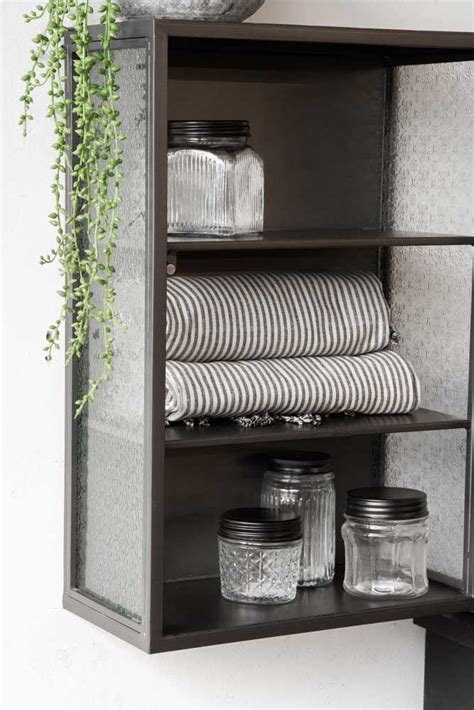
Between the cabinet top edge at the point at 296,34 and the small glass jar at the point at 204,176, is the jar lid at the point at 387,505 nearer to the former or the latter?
the small glass jar at the point at 204,176

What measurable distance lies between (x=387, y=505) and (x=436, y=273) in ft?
1.30

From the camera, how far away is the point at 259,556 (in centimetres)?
192

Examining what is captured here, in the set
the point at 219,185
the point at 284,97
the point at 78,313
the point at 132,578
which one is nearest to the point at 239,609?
the point at 132,578

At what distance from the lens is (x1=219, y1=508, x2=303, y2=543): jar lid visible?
1909mm

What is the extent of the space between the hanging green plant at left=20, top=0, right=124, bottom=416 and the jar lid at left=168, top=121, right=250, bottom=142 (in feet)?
0.31

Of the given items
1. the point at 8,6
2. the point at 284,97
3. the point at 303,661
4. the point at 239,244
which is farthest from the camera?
the point at 303,661

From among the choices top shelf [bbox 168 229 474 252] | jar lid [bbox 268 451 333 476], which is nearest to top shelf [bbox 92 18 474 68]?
top shelf [bbox 168 229 474 252]

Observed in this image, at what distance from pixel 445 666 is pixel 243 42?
44.7 inches

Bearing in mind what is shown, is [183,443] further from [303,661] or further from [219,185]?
[303,661]

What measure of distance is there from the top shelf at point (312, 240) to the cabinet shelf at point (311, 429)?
259 millimetres

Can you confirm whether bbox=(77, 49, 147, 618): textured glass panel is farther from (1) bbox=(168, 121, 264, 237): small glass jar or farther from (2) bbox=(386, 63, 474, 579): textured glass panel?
(2) bbox=(386, 63, 474, 579): textured glass panel

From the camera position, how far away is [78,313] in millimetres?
Answer: 1837

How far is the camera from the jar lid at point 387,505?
1982mm

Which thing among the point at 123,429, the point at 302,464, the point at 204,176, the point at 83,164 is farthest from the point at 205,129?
the point at 302,464
